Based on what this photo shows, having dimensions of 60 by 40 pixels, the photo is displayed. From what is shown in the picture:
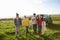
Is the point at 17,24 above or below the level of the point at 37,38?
above

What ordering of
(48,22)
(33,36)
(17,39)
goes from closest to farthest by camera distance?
(17,39), (33,36), (48,22)

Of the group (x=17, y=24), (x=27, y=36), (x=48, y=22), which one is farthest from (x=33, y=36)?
(x=48, y=22)

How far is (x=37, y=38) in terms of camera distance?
18.8 m

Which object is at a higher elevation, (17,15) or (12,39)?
(17,15)

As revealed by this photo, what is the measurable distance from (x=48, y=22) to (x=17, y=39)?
11437 millimetres

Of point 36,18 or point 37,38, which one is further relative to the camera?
point 36,18

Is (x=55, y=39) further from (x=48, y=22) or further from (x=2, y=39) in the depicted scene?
(x=48, y=22)

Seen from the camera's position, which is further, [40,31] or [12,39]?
[40,31]

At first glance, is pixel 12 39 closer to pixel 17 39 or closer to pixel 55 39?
pixel 17 39

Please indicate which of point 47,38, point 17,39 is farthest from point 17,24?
point 47,38

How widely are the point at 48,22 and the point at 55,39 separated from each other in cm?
1082

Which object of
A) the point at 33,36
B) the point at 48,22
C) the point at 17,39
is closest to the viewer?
the point at 17,39

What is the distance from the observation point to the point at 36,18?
20.7 meters

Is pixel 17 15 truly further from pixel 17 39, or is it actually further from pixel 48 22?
pixel 48 22
